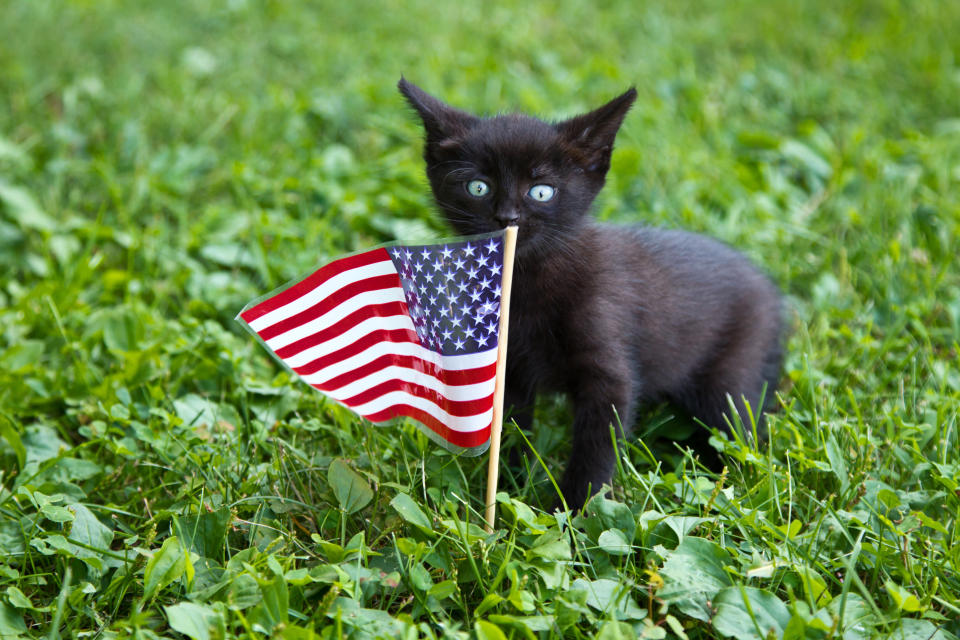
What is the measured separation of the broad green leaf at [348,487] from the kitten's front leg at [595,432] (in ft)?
2.08

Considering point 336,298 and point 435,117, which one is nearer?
point 336,298

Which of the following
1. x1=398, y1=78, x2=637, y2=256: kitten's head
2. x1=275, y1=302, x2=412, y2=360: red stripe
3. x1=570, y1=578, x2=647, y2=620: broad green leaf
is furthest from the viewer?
x1=398, y1=78, x2=637, y2=256: kitten's head

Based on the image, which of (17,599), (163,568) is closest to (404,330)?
(163,568)

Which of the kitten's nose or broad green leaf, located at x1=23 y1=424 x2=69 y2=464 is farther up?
the kitten's nose

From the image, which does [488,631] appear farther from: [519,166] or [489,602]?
[519,166]

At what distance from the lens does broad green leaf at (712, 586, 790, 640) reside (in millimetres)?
2234

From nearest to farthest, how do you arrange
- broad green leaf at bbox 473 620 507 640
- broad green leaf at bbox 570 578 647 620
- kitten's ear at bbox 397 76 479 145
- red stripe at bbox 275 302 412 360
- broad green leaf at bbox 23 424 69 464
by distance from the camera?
broad green leaf at bbox 473 620 507 640, broad green leaf at bbox 570 578 647 620, red stripe at bbox 275 302 412 360, kitten's ear at bbox 397 76 479 145, broad green leaf at bbox 23 424 69 464

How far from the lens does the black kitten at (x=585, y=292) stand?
108 inches

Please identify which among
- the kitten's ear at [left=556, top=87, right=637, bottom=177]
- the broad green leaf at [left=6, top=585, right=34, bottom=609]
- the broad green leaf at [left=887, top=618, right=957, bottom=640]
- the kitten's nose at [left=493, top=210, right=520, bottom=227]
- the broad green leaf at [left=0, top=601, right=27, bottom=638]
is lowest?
the broad green leaf at [left=0, top=601, right=27, bottom=638]

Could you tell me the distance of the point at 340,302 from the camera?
2527 mm

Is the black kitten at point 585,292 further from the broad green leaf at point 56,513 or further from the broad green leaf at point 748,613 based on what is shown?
the broad green leaf at point 56,513

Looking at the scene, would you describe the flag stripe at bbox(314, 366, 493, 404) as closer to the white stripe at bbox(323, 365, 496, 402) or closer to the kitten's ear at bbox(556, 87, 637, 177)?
the white stripe at bbox(323, 365, 496, 402)

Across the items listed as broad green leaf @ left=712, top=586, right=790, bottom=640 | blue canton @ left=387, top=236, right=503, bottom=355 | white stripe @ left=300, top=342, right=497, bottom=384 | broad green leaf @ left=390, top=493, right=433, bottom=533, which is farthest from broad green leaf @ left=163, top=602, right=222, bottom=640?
broad green leaf @ left=712, top=586, right=790, bottom=640

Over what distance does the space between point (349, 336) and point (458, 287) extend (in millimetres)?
379
